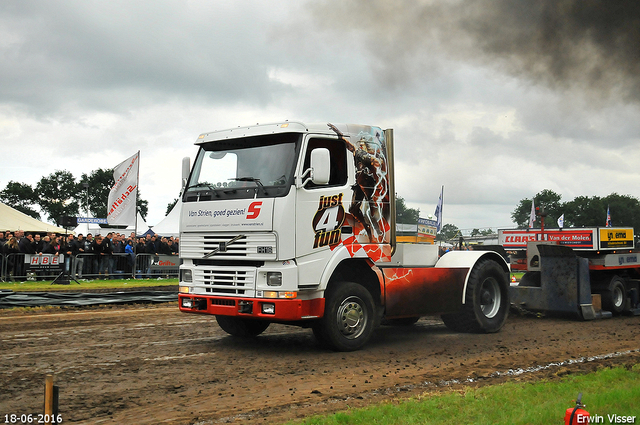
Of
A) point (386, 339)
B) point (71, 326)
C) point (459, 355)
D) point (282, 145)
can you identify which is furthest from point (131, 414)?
point (71, 326)

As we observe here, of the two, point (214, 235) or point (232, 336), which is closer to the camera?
point (214, 235)

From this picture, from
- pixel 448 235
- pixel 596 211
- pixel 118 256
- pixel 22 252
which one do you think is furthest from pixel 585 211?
pixel 22 252

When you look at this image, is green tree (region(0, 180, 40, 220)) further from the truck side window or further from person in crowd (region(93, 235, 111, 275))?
the truck side window

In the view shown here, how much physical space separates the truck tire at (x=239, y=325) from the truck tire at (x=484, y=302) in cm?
331

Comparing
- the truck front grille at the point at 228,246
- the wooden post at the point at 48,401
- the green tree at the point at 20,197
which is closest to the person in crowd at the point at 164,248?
the truck front grille at the point at 228,246

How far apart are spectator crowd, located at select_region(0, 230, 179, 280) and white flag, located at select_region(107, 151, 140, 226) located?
3.07ft

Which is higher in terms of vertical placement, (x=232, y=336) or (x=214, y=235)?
(x=214, y=235)

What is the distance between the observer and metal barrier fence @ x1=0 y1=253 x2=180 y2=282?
65.9 ft

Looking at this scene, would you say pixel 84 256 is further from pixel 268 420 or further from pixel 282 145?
pixel 268 420

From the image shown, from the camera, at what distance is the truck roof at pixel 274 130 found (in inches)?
318

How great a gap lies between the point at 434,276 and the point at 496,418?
15.2 ft

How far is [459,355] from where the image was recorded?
824 centimetres

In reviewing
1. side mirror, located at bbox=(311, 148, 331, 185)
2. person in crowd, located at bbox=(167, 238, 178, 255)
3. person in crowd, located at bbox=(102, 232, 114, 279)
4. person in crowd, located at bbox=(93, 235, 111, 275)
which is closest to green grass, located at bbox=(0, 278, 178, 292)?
person in crowd, located at bbox=(102, 232, 114, 279)

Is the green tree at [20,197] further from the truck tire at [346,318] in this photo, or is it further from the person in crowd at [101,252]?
the truck tire at [346,318]
